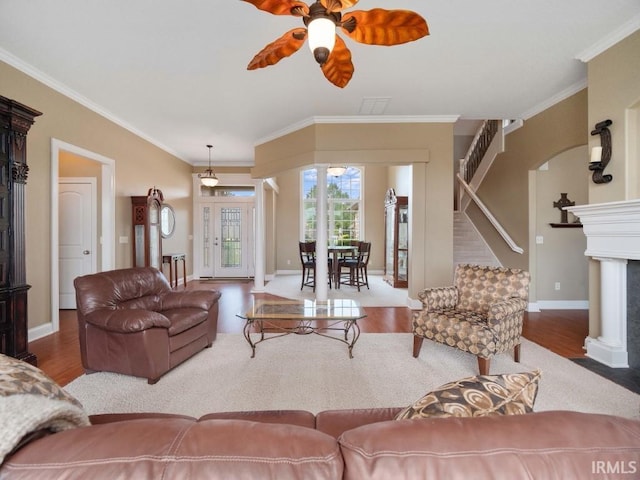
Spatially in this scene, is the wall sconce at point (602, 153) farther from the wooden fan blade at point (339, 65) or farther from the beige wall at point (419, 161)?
the wooden fan blade at point (339, 65)

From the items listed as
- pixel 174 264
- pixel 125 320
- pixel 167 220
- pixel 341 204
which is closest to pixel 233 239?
pixel 174 264

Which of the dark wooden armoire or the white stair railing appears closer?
the dark wooden armoire

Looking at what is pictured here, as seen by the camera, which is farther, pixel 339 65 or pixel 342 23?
pixel 339 65

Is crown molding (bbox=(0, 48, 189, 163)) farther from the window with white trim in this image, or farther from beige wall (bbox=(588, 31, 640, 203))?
beige wall (bbox=(588, 31, 640, 203))

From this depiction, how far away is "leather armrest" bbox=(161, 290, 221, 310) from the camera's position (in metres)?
3.05

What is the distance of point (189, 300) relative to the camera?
121 inches

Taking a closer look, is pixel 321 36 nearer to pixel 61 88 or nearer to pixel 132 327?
pixel 132 327

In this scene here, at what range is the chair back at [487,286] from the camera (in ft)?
9.31

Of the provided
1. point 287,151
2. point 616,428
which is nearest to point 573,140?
point 287,151

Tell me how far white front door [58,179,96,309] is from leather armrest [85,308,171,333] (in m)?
2.75

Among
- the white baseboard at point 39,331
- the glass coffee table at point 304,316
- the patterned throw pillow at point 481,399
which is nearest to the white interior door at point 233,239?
the glass coffee table at point 304,316

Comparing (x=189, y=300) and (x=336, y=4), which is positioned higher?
(x=336, y=4)

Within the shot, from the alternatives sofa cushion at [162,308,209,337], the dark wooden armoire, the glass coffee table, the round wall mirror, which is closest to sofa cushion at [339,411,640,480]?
the glass coffee table

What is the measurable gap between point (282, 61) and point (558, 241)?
486 cm
